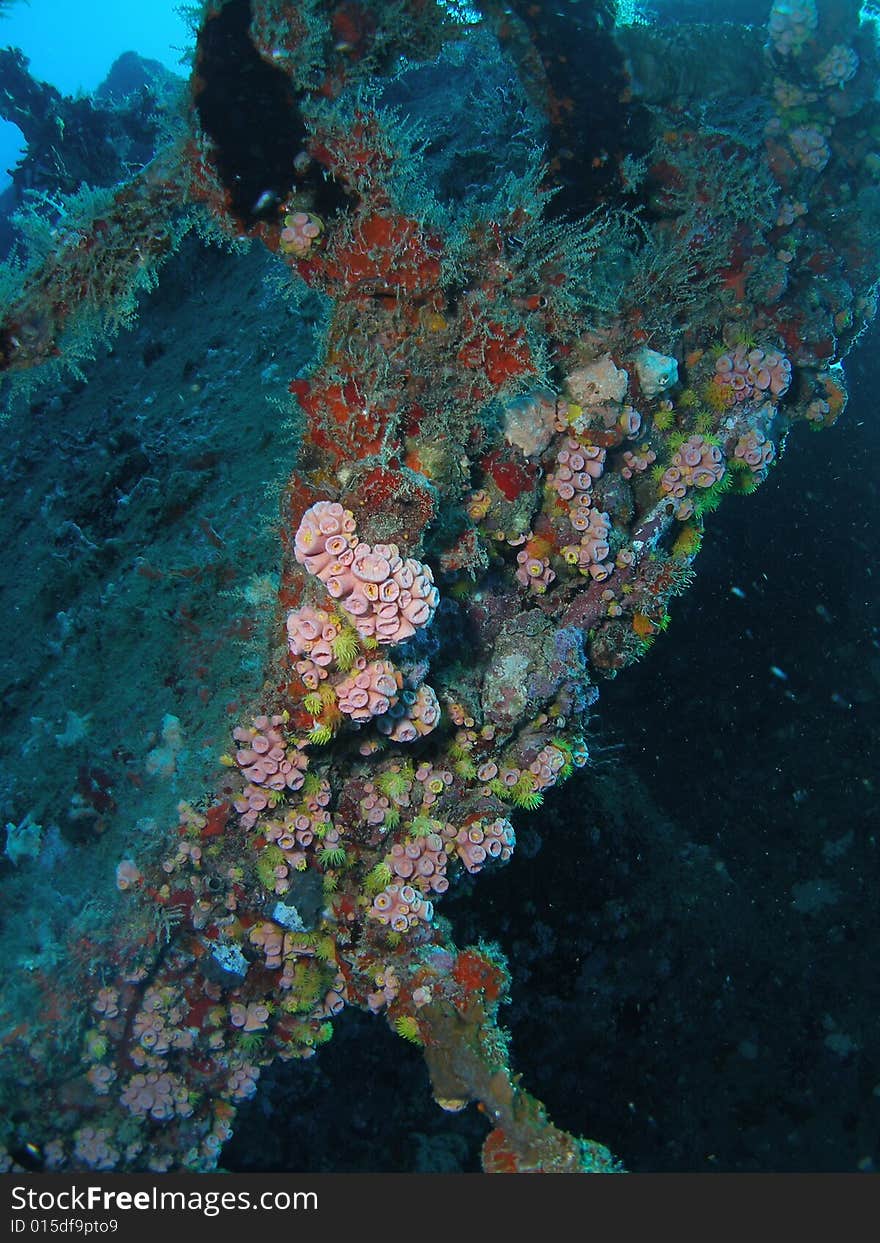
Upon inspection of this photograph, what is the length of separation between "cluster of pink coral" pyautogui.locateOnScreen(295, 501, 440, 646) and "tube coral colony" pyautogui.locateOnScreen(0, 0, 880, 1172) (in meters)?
0.02

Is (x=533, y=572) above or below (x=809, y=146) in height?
below

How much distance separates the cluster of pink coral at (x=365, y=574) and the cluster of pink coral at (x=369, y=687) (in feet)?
0.59

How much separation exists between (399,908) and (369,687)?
1.46m

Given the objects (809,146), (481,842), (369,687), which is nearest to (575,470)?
(369,687)

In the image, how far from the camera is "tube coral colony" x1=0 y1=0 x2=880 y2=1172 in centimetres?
344

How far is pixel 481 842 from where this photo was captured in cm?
400

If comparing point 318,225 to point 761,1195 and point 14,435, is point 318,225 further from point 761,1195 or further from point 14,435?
point 761,1195

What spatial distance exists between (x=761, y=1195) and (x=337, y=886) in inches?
126

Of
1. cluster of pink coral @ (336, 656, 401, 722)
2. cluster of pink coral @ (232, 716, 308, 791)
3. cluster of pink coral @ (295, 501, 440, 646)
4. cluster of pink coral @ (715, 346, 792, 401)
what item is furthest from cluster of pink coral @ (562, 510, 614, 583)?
cluster of pink coral @ (232, 716, 308, 791)

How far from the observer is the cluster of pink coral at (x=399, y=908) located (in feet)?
12.6

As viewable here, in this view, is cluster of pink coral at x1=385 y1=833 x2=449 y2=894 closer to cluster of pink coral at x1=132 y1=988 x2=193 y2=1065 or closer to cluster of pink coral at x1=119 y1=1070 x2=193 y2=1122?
cluster of pink coral at x1=132 y1=988 x2=193 y2=1065

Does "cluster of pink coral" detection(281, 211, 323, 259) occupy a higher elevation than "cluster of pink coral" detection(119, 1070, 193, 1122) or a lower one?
higher

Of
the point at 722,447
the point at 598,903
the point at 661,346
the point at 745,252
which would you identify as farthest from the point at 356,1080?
the point at 745,252

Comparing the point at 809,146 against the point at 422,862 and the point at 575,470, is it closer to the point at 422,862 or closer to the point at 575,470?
the point at 575,470
